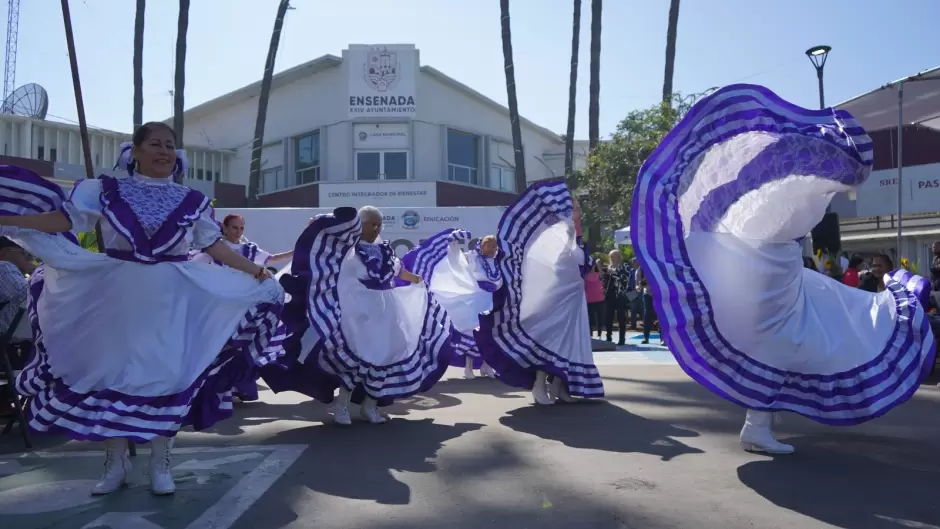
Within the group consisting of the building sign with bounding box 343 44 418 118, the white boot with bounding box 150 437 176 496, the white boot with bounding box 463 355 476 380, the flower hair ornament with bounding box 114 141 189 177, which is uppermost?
the building sign with bounding box 343 44 418 118

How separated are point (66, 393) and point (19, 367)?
10.7 ft

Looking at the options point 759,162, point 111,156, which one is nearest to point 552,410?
point 759,162

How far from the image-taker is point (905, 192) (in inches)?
729

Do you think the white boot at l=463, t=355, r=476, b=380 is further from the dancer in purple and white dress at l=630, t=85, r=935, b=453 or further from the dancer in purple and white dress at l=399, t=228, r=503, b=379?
the dancer in purple and white dress at l=630, t=85, r=935, b=453

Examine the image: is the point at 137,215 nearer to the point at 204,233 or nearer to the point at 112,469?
the point at 204,233

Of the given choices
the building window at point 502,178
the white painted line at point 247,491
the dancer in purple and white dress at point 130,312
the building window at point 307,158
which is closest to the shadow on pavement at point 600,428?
the white painted line at point 247,491

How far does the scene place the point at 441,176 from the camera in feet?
105

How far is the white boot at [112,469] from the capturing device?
14.0 feet

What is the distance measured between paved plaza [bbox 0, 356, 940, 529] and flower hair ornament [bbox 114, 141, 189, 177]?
1679mm

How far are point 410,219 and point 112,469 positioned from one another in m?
15.1

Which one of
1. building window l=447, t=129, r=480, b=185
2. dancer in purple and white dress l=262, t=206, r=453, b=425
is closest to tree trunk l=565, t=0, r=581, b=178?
building window l=447, t=129, r=480, b=185

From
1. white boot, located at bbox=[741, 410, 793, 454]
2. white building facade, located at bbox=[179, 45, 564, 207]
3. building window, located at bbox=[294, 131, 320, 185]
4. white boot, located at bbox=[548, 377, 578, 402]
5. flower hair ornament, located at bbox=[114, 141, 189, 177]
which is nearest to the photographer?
flower hair ornament, located at bbox=[114, 141, 189, 177]

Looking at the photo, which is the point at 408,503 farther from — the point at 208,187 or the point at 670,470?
the point at 208,187

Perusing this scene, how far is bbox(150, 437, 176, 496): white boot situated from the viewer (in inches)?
166
